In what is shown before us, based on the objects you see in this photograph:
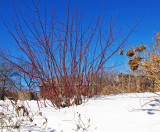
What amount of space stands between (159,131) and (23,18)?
237 centimetres

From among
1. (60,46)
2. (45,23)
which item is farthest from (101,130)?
(45,23)

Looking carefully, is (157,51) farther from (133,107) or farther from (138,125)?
(138,125)

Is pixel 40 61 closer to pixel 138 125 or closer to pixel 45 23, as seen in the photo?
pixel 45 23

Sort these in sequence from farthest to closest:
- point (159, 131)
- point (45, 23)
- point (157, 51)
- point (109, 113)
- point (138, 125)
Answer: point (157, 51) < point (45, 23) < point (109, 113) < point (138, 125) < point (159, 131)

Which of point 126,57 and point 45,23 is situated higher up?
point 45,23

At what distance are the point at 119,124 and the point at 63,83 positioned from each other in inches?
45.1

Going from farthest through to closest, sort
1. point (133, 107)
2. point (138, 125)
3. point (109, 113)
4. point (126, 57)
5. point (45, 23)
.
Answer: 1. point (126, 57)
2. point (45, 23)
3. point (133, 107)
4. point (109, 113)
5. point (138, 125)

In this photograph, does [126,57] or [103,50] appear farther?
[126,57]

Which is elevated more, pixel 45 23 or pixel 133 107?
pixel 45 23

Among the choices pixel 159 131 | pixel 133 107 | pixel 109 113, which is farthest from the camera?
pixel 133 107

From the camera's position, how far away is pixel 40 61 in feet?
7.93

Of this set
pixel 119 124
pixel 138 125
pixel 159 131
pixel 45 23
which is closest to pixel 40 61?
pixel 45 23

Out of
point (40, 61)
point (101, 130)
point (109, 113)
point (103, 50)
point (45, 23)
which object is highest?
point (45, 23)

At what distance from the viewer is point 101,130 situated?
1576mm
